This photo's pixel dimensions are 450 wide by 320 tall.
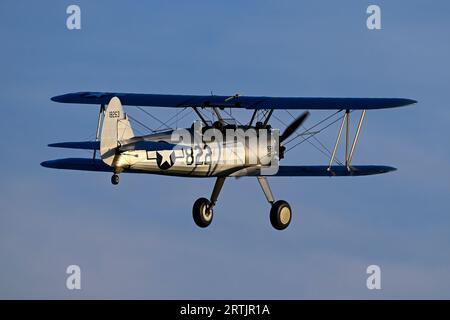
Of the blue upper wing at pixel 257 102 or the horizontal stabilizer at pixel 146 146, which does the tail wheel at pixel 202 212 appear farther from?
the horizontal stabilizer at pixel 146 146

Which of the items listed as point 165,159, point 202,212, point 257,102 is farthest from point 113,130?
point 257,102

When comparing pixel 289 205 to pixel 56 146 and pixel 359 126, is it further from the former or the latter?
pixel 56 146

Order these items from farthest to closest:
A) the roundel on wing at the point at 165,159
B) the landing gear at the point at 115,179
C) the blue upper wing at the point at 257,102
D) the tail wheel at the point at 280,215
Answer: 1. the tail wheel at the point at 280,215
2. the blue upper wing at the point at 257,102
3. the roundel on wing at the point at 165,159
4. the landing gear at the point at 115,179

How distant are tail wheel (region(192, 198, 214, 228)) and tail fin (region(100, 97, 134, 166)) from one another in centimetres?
318

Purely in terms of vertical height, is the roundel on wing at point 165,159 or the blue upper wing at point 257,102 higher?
the blue upper wing at point 257,102

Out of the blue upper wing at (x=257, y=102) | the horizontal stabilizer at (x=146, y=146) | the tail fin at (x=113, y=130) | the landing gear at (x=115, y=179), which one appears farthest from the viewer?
the blue upper wing at (x=257, y=102)

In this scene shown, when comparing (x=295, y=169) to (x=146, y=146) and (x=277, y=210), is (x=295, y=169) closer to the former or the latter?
(x=277, y=210)

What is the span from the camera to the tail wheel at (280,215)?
34.8 m

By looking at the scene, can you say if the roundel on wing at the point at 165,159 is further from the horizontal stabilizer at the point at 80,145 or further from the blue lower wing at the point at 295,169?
the blue lower wing at the point at 295,169

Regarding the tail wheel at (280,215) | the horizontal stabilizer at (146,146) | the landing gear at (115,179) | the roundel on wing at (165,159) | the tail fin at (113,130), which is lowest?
the tail wheel at (280,215)

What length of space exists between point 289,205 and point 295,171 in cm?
77

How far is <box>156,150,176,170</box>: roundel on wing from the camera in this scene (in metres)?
32.0

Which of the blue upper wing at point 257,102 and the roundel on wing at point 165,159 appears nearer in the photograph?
the roundel on wing at point 165,159

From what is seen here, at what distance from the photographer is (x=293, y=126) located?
34.7 metres
